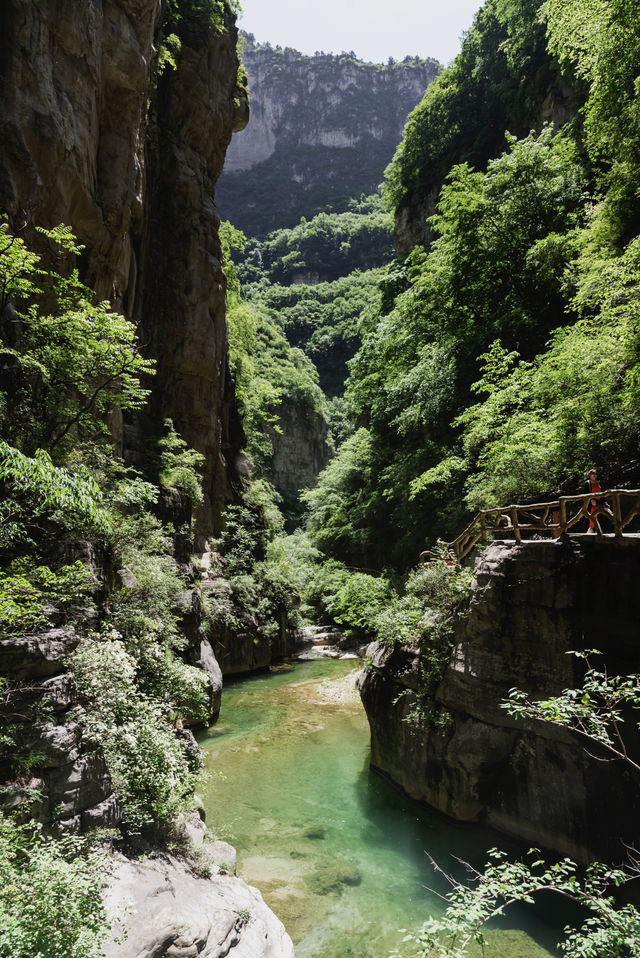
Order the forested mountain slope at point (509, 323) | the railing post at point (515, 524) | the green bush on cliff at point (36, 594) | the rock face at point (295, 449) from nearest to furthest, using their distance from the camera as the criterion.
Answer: the green bush on cliff at point (36, 594)
the railing post at point (515, 524)
the forested mountain slope at point (509, 323)
the rock face at point (295, 449)

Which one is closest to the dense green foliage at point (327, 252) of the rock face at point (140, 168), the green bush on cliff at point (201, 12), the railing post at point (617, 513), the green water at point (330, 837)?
the rock face at point (140, 168)

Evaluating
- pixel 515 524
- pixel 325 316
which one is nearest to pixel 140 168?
pixel 515 524

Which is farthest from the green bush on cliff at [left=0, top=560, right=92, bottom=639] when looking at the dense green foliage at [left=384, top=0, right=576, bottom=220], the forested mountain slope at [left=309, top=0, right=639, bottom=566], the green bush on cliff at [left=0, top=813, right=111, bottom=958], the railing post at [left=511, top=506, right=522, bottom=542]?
the dense green foliage at [left=384, top=0, right=576, bottom=220]

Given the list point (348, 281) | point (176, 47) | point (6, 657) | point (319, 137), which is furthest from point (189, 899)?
point (319, 137)

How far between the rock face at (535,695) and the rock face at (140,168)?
933cm

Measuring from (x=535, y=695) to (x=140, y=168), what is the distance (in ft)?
54.1

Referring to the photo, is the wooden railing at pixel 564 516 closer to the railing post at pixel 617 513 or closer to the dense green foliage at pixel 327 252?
the railing post at pixel 617 513

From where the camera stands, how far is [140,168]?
1395cm

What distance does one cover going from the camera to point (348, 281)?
7050 cm

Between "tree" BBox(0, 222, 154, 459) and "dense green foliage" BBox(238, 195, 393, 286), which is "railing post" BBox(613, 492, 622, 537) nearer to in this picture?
"tree" BBox(0, 222, 154, 459)

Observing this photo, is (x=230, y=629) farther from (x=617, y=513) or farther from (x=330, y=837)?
(x=617, y=513)

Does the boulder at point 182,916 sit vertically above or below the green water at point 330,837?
above

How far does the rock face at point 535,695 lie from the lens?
6516 mm

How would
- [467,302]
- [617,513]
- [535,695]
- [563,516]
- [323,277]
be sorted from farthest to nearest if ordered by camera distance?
[323,277] → [467,302] → [563,516] → [535,695] → [617,513]
